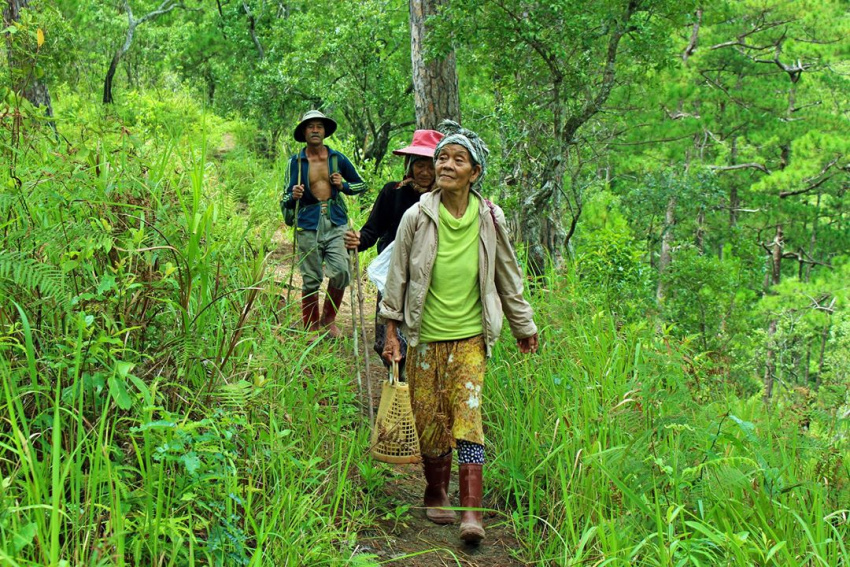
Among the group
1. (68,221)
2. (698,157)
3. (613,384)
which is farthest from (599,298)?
(698,157)

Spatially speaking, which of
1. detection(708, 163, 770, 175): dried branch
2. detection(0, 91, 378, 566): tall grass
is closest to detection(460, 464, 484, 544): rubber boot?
detection(0, 91, 378, 566): tall grass

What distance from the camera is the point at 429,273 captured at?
152 inches

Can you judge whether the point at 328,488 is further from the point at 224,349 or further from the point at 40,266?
the point at 40,266

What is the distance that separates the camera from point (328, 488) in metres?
3.60

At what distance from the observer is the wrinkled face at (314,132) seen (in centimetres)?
607

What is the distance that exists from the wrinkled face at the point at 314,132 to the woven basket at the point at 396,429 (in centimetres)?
288

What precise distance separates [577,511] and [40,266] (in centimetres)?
259

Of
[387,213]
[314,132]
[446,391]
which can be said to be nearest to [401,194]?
[387,213]

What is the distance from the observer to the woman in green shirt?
387 centimetres

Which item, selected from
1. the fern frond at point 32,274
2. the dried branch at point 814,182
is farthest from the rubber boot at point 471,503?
the dried branch at point 814,182

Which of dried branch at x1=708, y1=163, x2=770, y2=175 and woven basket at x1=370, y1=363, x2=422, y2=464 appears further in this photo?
dried branch at x1=708, y1=163, x2=770, y2=175

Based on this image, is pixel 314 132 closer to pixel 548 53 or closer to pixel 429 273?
pixel 548 53

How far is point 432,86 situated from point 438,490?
12.8 ft

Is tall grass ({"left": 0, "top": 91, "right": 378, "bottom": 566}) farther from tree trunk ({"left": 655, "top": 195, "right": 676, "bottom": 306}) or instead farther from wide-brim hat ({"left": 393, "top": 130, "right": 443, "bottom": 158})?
tree trunk ({"left": 655, "top": 195, "right": 676, "bottom": 306})
